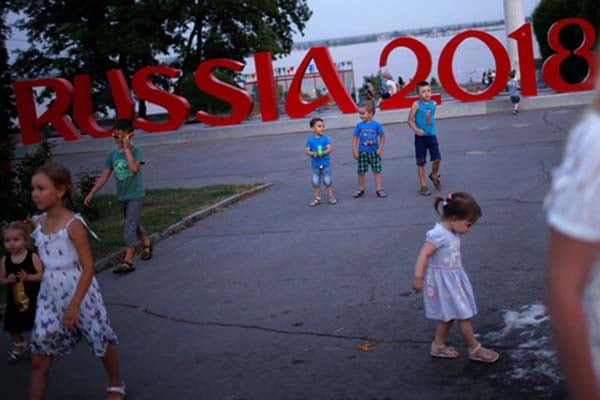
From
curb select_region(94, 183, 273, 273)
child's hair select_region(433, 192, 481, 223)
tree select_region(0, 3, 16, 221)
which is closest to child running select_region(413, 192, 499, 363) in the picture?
child's hair select_region(433, 192, 481, 223)

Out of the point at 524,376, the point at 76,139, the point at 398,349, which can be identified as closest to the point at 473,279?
the point at 398,349

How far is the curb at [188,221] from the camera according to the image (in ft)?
30.7

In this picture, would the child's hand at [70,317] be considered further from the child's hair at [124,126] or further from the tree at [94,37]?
the tree at [94,37]

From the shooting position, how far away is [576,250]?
1.71 meters

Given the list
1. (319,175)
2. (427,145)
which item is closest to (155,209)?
(319,175)

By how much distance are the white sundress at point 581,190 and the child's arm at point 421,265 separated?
3.11 meters

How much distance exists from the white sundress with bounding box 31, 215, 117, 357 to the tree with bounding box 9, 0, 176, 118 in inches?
1302

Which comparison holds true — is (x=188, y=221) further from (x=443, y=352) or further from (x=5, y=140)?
(x=443, y=352)

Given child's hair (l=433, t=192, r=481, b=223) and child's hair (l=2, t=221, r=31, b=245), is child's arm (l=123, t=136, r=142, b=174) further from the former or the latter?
child's hair (l=433, t=192, r=481, b=223)

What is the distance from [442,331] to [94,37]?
118 ft

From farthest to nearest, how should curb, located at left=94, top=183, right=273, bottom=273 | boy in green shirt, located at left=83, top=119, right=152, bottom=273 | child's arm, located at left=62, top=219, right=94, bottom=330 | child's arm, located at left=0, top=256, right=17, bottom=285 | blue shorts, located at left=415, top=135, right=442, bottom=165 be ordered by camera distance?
1. blue shorts, located at left=415, top=135, right=442, bottom=165
2. curb, located at left=94, top=183, right=273, bottom=273
3. boy in green shirt, located at left=83, top=119, right=152, bottom=273
4. child's arm, located at left=0, top=256, right=17, bottom=285
5. child's arm, located at left=62, top=219, right=94, bottom=330

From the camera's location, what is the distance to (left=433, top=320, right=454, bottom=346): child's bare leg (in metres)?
5.25

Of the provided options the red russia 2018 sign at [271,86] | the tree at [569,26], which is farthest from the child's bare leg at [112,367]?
the tree at [569,26]

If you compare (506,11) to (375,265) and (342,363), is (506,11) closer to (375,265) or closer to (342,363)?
(375,265)
